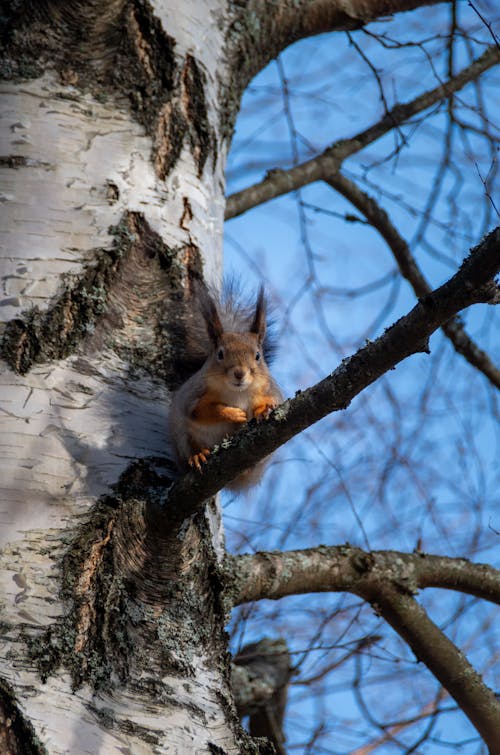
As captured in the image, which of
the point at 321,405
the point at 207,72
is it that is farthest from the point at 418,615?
the point at 207,72

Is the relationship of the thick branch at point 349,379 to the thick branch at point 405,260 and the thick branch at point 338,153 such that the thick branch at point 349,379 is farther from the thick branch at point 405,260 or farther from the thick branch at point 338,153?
the thick branch at point 405,260

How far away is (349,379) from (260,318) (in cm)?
104

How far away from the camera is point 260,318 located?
2258mm

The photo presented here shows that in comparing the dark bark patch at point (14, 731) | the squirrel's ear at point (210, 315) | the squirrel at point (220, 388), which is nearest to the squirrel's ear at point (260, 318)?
the squirrel at point (220, 388)

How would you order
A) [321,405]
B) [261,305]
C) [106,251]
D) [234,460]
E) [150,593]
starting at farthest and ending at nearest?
[261,305] < [106,251] < [150,593] < [234,460] < [321,405]

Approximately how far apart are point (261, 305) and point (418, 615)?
0.83 metres

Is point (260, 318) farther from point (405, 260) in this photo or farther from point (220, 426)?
point (405, 260)

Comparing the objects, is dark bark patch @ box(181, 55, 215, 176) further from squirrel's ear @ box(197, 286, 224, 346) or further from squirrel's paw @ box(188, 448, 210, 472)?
squirrel's paw @ box(188, 448, 210, 472)

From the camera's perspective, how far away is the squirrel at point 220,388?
70.1 inches

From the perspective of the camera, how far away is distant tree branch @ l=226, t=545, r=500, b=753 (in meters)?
1.92

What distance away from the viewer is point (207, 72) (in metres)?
2.05

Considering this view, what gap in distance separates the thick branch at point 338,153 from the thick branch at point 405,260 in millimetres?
110

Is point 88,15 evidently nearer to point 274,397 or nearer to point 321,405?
point 274,397

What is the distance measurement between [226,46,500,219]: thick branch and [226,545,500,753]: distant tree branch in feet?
3.27
